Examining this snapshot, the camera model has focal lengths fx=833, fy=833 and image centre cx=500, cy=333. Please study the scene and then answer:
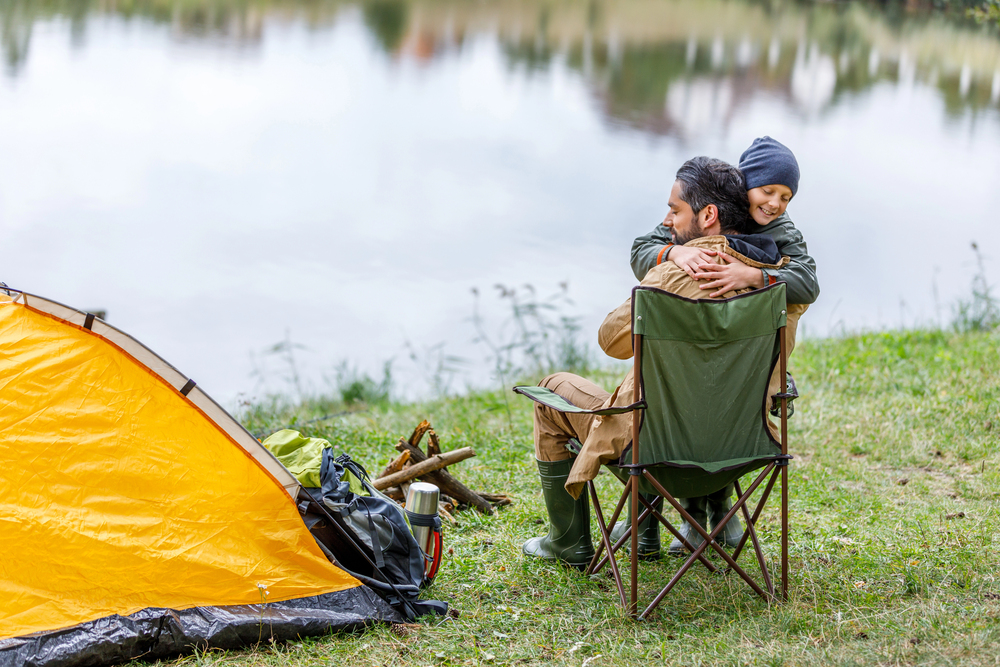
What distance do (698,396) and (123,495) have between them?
1.58 meters

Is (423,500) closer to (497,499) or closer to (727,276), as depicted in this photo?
(497,499)

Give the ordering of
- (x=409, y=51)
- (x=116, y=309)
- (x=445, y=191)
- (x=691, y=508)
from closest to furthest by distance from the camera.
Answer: (x=691, y=508) < (x=116, y=309) < (x=445, y=191) < (x=409, y=51)

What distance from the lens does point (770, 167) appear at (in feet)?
7.84

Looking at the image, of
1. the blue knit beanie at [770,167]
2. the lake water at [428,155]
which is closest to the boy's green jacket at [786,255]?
the blue knit beanie at [770,167]

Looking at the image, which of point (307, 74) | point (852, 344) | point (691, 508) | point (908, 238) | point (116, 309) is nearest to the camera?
point (691, 508)

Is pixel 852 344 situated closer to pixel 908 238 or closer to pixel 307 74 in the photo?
pixel 908 238

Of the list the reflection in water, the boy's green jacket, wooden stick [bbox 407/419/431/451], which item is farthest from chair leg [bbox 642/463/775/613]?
the reflection in water

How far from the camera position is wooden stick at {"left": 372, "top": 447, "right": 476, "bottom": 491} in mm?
3229

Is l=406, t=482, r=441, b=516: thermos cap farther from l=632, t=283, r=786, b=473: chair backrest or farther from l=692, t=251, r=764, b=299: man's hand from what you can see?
l=692, t=251, r=764, b=299: man's hand

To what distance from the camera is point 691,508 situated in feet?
9.53

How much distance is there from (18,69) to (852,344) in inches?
561

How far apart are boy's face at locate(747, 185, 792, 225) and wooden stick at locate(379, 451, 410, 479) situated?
1640 mm

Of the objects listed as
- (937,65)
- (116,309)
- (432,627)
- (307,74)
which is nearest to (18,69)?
(307,74)

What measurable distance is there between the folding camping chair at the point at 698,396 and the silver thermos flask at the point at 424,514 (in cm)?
52
